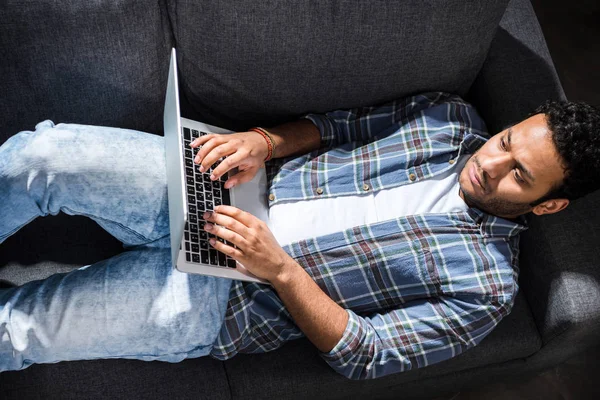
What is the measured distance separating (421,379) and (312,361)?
0.33 meters

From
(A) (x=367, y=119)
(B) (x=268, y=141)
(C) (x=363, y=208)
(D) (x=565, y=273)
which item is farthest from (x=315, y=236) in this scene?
(D) (x=565, y=273)

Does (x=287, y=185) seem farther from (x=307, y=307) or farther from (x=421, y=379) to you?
(x=421, y=379)

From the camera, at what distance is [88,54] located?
1480 millimetres

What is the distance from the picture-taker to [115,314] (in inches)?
53.9

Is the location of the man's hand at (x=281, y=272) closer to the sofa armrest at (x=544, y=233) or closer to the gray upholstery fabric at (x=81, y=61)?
the gray upholstery fabric at (x=81, y=61)

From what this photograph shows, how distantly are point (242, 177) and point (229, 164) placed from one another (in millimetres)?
84

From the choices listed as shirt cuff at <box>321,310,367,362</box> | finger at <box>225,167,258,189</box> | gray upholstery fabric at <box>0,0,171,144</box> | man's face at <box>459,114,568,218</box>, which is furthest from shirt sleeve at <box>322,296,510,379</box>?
gray upholstery fabric at <box>0,0,171,144</box>

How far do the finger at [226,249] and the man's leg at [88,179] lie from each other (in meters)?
0.19

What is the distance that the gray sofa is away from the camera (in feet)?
4.77

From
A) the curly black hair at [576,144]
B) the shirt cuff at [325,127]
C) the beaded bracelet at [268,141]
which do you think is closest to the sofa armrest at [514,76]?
the curly black hair at [576,144]

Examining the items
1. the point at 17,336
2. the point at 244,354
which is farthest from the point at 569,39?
the point at 17,336

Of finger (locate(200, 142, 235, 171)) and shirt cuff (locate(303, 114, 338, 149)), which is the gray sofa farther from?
finger (locate(200, 142, 235, 171))

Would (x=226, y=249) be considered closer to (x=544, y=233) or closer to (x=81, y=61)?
(x=81, y=61)

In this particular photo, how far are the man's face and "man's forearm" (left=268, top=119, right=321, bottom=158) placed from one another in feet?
1.34
